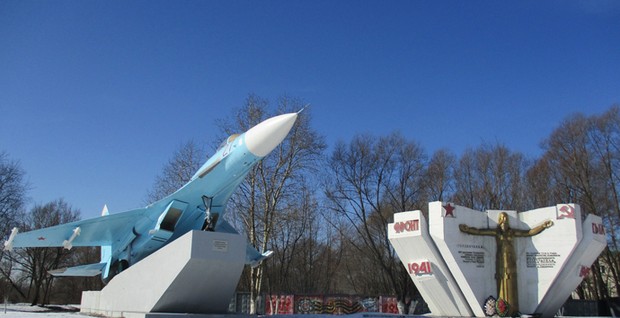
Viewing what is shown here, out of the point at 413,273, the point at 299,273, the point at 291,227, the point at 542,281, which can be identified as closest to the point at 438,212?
the point at 413,273

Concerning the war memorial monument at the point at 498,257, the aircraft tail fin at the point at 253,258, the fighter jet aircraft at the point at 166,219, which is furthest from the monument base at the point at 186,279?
the war memorial monument at the point at 498,257

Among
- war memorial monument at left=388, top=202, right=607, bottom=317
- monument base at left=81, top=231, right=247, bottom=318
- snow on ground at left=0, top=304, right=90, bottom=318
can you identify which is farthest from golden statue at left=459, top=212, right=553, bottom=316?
snow on ground at left=0, top=304, right=90, bottom=318

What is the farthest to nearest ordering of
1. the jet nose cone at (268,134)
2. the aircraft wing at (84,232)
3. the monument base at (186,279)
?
the aircraft wing at (84,232)
the jet nose cone at (268,134)
the monument base at (186,279)

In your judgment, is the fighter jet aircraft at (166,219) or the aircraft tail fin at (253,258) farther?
the aircraft tail fin at (253,258)

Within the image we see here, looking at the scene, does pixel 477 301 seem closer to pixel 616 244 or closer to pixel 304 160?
pixel 304 160

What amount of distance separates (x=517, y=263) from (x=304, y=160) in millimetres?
10827

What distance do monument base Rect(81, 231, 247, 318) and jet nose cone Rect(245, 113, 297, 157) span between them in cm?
224

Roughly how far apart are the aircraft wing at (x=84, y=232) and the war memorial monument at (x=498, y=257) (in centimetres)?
941

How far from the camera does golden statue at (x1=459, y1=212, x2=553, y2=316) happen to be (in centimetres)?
1700

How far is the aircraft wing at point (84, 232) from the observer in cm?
1407

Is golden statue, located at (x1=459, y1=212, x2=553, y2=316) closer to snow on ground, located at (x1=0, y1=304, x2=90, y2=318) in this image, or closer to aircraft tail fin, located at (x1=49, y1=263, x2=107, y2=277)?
aircraft tail fin, located at (x1=49, y1=263, x2=107, y2=277)

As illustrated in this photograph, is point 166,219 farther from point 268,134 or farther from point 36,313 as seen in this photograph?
point 36,313

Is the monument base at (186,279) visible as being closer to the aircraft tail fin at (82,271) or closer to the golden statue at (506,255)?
the aircraft tail fin at (82,271)

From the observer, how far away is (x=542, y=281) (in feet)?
55.7
